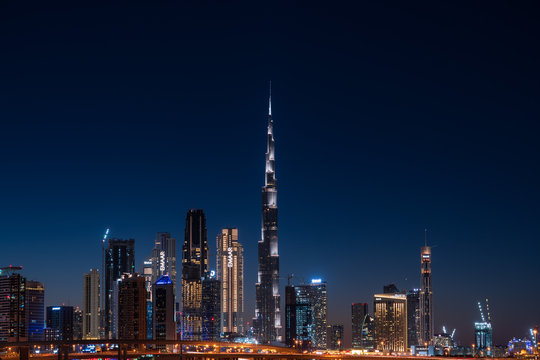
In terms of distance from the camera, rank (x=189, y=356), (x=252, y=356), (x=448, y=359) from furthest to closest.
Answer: (x=189, y=356)
(x=252, y=356)
(x=448, y=359)

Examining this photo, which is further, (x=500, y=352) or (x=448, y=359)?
(x=500, y=352)

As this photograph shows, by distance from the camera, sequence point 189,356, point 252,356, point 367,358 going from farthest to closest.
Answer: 1. point 189,356
2. point 252,356
3. point 367,358

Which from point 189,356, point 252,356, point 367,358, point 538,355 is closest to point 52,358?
point 189,356

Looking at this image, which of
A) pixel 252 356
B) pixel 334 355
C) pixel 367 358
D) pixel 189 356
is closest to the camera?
pixel 367 358

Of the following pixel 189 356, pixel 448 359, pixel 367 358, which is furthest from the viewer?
pixel 189 356

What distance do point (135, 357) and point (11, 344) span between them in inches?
1241

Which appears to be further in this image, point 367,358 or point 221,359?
point 221,359

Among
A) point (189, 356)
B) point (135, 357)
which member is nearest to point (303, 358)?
point (189, 356)

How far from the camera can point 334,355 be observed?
149500 millimetres

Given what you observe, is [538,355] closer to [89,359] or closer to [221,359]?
[221,359]

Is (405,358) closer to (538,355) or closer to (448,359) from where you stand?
(448,359)

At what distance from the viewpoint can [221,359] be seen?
550 ft

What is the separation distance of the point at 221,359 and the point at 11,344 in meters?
43.6

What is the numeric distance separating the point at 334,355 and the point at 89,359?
57.6 m
